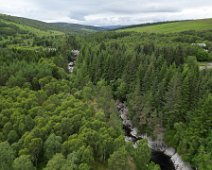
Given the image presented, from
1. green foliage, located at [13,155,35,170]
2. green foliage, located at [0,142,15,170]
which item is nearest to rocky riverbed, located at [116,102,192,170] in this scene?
green foliage, located at [13,155,35,170]

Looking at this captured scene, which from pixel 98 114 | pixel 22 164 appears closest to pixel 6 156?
pixel 22 164

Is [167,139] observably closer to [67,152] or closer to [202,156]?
[202,156]

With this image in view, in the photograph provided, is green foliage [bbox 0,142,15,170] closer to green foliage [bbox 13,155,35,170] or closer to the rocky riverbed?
green foliage [bbox 13,155,35,170]

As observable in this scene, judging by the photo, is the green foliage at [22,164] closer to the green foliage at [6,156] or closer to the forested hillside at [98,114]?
the forested hillside at [98,114]

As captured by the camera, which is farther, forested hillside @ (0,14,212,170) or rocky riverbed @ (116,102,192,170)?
rocky riverbed @ (116,102,192,170)

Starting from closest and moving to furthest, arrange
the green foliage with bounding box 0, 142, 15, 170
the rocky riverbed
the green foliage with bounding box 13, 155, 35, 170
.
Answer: the green foliage with bounding box 13, 155, 35, 170, the green foliage with bounding box 0, 142, 15, 170, the rocky riverbed

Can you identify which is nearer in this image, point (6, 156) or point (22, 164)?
point (22, 164)

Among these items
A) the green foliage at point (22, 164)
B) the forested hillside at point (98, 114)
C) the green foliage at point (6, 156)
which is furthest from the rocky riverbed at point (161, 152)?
the green foliage at point (6, 156)

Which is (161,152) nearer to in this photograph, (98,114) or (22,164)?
(98,114)

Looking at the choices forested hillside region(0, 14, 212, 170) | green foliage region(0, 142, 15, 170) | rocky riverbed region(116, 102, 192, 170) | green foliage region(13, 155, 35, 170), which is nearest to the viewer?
green foliage region(13, 155, 35, 170)

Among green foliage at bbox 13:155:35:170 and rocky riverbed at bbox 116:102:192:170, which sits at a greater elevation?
green foliage at bbox 13:155:35:170
